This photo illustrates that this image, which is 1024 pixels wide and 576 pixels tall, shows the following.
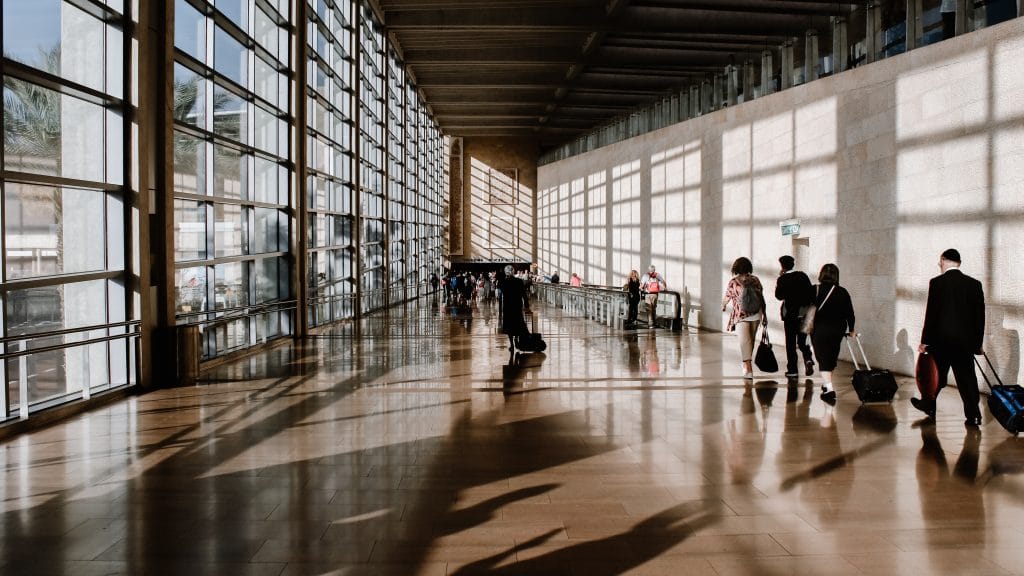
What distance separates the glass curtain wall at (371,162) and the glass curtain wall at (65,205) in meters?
13.4

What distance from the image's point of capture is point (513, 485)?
5.10 m

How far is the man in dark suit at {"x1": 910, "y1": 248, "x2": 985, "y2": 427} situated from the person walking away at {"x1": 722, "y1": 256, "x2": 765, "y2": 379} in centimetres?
258

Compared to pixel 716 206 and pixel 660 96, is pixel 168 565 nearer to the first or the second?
pixel 716 206

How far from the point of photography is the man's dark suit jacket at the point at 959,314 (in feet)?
22.1

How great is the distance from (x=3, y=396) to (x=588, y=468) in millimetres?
4928

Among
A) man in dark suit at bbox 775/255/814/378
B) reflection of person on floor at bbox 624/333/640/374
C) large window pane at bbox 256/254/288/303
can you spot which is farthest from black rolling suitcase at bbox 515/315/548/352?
large window pane at bbox 256/254/288/303

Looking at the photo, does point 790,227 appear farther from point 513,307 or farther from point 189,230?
point 189,230

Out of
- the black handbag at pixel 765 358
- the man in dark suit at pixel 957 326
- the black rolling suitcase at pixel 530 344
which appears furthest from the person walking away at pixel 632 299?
the man in dark suit at pixel 957 326

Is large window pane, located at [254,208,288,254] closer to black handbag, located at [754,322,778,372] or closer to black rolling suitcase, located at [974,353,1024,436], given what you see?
black handbag, located at [754,322,778,372]

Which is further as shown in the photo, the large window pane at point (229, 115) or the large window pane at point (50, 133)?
the large window pane at point (229, 115)

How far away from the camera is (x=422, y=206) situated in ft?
128

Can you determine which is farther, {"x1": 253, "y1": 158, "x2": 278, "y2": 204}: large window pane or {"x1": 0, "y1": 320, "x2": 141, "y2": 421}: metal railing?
{"x1": 253, "y1": 158, "x2": 278, "y2": 204}: large window pane

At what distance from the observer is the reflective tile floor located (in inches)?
151

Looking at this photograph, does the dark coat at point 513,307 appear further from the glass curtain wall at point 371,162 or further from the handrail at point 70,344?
the glass curtain wall at point 371,162
